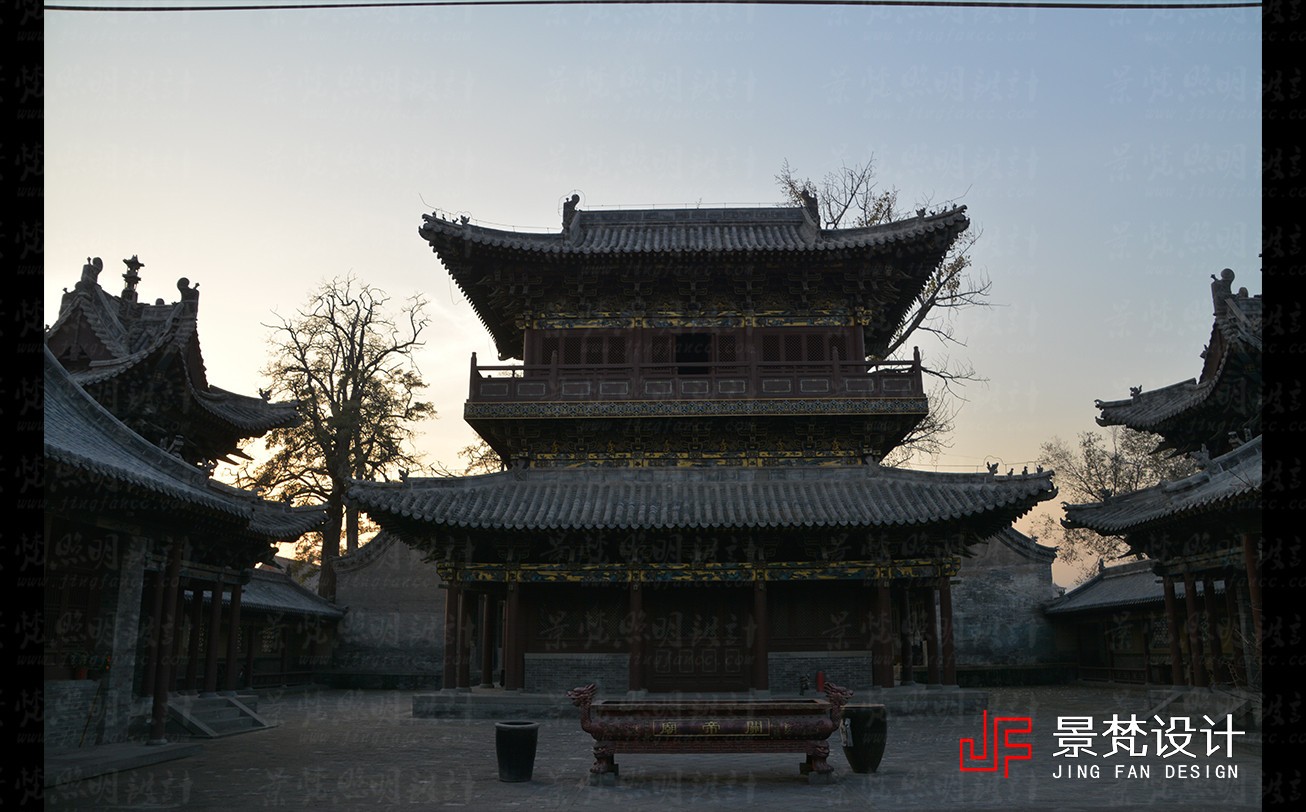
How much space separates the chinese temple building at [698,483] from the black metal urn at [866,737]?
20.9ft

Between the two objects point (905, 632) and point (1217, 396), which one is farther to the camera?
point (905, 632)

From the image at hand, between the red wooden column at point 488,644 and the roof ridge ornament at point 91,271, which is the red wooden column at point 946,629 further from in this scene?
the roof ridge ornament at point 91,271

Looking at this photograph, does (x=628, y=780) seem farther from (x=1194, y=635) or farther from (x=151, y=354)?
(x=151, y=354)

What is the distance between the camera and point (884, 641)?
683 inches

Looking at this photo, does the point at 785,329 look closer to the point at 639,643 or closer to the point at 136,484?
the point at 639,643

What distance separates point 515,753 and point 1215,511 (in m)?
11.2

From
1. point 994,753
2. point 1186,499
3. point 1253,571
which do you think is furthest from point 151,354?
point 1253,571

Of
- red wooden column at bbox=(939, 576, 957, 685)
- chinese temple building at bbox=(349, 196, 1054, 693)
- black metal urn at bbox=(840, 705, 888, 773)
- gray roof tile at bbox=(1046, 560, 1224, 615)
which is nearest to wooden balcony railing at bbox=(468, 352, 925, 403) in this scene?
chinese temple building at bbox=(349, 196, 1054, 693)

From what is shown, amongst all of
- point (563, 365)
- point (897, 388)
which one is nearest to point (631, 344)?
point (563, 365)

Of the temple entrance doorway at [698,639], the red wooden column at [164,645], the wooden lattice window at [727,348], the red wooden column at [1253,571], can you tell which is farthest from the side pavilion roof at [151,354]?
the red wooden column at [1253,571]

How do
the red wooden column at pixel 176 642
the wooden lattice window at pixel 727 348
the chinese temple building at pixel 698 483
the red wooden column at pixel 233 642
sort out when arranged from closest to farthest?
the red wooden column at pixel 176 642 → the chinese temple building at pixel 698 483 → the red wooden column at pixel 233 642 → the wooden lattice window at pixel 727 348

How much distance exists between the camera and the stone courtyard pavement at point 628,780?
27.7ft

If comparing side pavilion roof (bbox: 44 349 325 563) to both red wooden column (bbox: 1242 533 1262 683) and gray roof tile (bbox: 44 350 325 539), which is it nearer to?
gray roof tile (bbox: 44 350 325 539)
